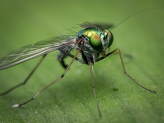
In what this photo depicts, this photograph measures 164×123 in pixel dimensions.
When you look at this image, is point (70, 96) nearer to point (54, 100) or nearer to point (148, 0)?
point (54, 100)

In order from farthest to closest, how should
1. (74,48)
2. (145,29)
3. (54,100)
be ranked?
1. (145,29)
2. (74,48)
3. (54,100)

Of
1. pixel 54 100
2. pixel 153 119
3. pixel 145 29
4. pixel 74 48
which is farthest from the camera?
pixel 145 29

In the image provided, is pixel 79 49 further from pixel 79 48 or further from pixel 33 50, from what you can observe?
pixel 33 50

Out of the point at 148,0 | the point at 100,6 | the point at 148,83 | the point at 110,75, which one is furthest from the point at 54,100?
the point at 148,0

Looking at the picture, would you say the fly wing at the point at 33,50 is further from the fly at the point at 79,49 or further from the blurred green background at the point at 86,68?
the blurred green background at the point at 86,68

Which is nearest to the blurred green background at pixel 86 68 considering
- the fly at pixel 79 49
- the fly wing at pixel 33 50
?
the fly at pixel 79 49

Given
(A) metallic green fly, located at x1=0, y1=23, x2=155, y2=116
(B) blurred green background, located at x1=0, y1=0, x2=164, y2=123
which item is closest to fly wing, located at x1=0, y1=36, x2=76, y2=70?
(A) metallic green fly, located at x1=0, y1=23, x2=155, y2=116
